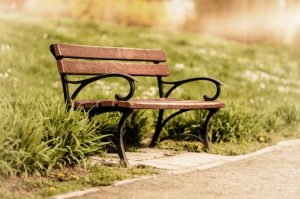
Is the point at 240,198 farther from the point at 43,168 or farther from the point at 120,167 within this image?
the point at 43,168

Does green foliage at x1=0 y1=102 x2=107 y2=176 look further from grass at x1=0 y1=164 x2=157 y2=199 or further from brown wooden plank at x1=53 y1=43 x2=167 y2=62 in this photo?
brown wooden plank at x1=53 y1=43 x2=167 y2=62

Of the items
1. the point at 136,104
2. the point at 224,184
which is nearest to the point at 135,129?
the point at 136,104

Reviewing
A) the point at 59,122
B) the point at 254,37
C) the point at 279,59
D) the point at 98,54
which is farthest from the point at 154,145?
the point at 254,37

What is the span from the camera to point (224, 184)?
11.9ft

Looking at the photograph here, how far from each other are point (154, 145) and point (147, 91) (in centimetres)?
346

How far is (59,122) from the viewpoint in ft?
12.6

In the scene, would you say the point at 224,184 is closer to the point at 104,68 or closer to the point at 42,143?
the point at 42,143

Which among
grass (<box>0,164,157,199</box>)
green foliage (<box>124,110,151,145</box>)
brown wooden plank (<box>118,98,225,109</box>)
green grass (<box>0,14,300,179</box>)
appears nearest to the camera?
grass (<box>0,164,157,199</box>)

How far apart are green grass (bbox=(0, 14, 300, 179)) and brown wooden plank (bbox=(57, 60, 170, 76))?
41cm

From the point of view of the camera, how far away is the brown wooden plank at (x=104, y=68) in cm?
445

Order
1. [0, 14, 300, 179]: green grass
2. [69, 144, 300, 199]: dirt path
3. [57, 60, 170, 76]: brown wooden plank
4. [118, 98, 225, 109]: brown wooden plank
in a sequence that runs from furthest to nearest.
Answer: [57, 60, 170, 76]: brown wooden plank → [118, 98, 225, 109]: brown wooden plank → [0, 14, 300, 179]: green grass → [69, 144, 300, 199]: dirt path

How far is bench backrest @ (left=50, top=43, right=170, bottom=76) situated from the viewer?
445cm

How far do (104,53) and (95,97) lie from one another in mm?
1760

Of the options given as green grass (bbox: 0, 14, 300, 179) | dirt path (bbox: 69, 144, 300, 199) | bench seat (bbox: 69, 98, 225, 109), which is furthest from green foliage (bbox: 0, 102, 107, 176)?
dirt path (bbox: 69, 144, 300, 199)
